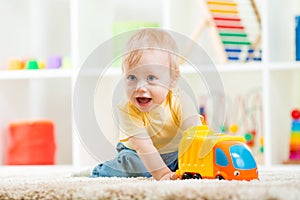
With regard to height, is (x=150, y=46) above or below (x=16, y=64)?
above

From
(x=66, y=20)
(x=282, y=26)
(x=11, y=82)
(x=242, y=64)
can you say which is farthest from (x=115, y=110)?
(x=66, y=20)

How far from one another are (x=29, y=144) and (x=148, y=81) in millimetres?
1370

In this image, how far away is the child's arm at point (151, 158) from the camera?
1.13 metres

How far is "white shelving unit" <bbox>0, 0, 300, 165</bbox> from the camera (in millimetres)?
2104

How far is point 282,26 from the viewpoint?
2.18 meters

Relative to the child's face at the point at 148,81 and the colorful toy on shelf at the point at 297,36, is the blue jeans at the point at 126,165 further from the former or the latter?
the colorful toy on shelf at the point at 297,36

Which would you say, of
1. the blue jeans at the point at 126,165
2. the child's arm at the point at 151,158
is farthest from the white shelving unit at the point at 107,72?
the child's arm at the point at 151,158

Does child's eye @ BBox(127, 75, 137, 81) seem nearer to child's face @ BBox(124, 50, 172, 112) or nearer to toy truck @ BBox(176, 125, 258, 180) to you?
child's face @ BBox(124, 50, 172, 112)

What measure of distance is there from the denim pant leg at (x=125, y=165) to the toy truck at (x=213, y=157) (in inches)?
5.3

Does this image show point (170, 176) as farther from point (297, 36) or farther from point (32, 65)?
point (32, 65)

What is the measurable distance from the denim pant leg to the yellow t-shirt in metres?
0.08

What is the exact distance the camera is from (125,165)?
1.28m

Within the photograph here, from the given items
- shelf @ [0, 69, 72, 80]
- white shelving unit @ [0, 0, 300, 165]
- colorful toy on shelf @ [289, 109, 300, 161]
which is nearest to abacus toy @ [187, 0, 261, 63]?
white shelving unit @ [0, 0, 300, 165]

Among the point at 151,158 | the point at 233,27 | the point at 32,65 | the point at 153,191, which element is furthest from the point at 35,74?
the point at 153,191
